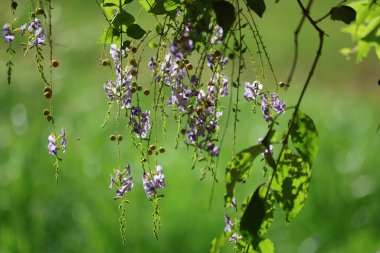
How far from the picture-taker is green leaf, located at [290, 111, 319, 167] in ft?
3.14

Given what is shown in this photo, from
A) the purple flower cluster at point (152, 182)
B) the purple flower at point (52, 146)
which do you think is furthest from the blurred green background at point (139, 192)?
the purple flower cluster at point (152, 182)

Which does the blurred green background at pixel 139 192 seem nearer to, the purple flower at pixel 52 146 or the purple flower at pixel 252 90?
the purple flower at pixel 52 146

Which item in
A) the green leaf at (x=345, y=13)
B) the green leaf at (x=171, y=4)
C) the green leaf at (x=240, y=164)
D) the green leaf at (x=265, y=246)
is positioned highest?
the green leaf at (x=171, y=4)

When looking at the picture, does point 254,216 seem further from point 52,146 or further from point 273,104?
point 52,146

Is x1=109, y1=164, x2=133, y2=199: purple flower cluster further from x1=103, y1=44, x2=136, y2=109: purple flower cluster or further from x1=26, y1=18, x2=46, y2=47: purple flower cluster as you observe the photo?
x1=26, y1=18, x2=46, y2=47: purple flower cluster

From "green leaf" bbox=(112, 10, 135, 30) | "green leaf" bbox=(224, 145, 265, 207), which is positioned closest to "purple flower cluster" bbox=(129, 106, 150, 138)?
"green leaf" bbox=(112, 10, 135, 30)

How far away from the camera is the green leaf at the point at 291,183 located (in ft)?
3.18

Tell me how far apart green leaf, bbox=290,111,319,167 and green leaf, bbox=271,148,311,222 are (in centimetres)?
2

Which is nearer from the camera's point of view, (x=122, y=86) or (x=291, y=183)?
(x=291, y=183)

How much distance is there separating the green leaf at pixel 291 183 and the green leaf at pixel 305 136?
0.02 meters

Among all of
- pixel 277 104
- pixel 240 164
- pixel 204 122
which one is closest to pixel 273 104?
pixel 277 104

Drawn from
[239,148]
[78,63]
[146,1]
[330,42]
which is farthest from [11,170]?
[330,42]

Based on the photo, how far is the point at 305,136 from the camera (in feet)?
3.15

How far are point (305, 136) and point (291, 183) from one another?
0.21 ft
